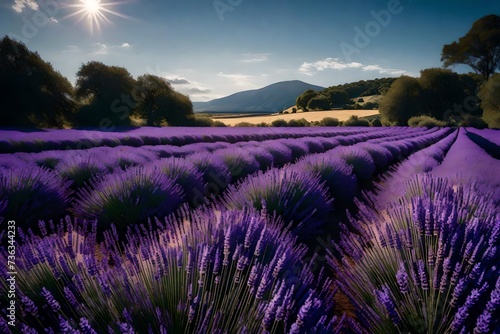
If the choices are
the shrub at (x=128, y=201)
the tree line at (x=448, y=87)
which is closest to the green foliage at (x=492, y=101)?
the tree line at (x=448, y=87)

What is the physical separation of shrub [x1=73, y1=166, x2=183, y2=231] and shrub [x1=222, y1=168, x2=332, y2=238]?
704 millimetres

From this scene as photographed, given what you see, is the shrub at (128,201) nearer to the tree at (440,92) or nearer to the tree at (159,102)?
the tree at (159,102)

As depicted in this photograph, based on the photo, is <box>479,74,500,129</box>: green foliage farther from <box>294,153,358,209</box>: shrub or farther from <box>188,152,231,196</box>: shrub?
<box>188,152,231,196</box>: shrub

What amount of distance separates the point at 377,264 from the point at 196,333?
0.98 metres

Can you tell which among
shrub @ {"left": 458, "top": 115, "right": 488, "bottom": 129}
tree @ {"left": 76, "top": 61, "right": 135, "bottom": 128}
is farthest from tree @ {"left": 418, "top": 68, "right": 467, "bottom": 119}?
tree @ {"left": 76, "top": 61, "right": 135, "bottom": 128}

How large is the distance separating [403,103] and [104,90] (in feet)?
115

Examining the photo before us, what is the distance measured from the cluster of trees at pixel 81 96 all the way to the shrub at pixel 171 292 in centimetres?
1927

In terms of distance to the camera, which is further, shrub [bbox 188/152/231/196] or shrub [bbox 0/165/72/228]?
shrub [bbox 188/152/231/196]

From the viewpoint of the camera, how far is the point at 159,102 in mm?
31656

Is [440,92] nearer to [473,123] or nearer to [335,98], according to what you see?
[473,123]

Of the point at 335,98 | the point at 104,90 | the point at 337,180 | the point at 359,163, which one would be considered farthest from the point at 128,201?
the point at 335,98

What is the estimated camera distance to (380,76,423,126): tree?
36688 millimetres

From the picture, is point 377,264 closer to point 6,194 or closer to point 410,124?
point 6,194

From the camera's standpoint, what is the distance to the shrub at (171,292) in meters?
0.98
